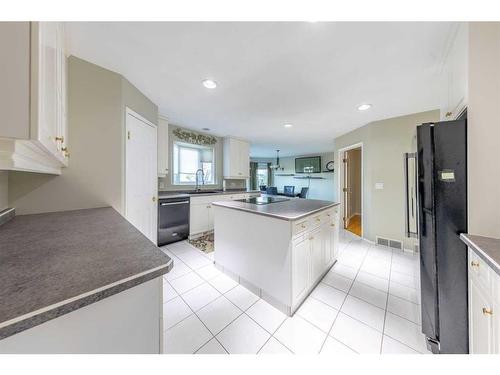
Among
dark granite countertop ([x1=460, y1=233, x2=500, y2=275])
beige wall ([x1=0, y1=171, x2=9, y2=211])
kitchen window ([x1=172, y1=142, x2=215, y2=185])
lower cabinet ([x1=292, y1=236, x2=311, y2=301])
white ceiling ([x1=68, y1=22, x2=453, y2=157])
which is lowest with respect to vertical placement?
lower cabinet ([x1=292, y1=236, x2=311, y2=301])

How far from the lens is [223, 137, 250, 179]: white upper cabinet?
15.2ft

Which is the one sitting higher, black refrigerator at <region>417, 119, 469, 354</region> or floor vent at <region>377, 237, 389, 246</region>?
black refrigerator at <region>417, 119, 469, 354</region>

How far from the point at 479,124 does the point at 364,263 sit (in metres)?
2.10

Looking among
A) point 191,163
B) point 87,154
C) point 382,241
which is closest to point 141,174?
point 87,154

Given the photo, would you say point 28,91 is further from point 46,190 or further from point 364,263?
point 364,263

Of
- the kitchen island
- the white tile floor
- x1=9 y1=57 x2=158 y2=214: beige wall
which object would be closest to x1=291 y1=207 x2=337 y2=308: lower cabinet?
the kitchen island

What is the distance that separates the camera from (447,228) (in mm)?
1127

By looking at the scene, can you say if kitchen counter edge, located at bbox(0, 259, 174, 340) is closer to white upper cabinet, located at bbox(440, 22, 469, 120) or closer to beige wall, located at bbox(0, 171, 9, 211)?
beige wall, located at bbox(0, 171, 9, 211)

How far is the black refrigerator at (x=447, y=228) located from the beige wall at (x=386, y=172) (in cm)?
223

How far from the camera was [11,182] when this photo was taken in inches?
56.1

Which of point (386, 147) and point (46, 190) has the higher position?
point (386, 147)

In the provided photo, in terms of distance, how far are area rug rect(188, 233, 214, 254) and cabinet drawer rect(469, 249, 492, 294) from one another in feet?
9.00

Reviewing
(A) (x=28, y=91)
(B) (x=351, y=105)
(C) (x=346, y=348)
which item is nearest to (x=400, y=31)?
(B) (x=351, y=105)

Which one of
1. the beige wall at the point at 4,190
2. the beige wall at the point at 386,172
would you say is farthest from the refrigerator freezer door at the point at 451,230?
the beige wall at the point at 4,190
